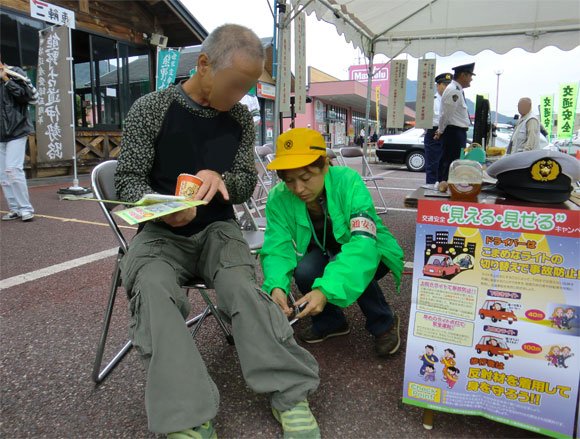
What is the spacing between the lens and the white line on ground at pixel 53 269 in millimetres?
2857

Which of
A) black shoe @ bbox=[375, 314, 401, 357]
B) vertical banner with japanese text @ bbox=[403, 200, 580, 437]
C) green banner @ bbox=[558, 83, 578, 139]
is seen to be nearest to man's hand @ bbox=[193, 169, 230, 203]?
vertical banner with japanese text @ bbox=[403, 200, 580, 437]

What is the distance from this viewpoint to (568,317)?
1202mm

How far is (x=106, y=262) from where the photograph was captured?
A: 3.35 m

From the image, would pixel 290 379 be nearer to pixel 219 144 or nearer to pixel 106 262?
pixel 219 144

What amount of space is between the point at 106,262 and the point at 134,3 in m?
8.10

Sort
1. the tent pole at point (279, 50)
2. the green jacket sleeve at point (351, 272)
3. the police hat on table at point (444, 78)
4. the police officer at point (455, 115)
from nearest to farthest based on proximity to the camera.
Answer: the green jacket sleeve at point (351, 272)
the tent pole at point (279, 50)
the police officer at point (455, 115)
the police hat on table at point (444, 78)

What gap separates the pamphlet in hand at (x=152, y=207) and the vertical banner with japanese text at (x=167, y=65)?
26.4 ft

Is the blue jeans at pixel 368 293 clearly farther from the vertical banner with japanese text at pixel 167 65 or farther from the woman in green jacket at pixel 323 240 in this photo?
the vertical banner with japanese text at pixel 167 65

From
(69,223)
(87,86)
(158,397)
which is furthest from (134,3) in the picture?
(158,397)

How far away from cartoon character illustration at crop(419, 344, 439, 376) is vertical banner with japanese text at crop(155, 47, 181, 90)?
8558 millimetres

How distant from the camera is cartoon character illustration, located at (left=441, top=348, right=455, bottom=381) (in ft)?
4.44

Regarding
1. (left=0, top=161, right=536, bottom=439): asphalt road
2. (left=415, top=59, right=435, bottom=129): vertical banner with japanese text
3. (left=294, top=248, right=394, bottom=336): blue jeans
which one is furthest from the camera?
(left=415, top=59, right=435, bottom=129): vertical banner with japanese text

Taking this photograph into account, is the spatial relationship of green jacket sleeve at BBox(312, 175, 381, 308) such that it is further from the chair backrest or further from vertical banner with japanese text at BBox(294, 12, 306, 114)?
vertical banner with japanese text at BBox(294, 12, 306, 114)

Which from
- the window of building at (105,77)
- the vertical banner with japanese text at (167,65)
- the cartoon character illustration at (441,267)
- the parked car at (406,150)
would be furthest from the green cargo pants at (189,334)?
the parked car at (406,150)
